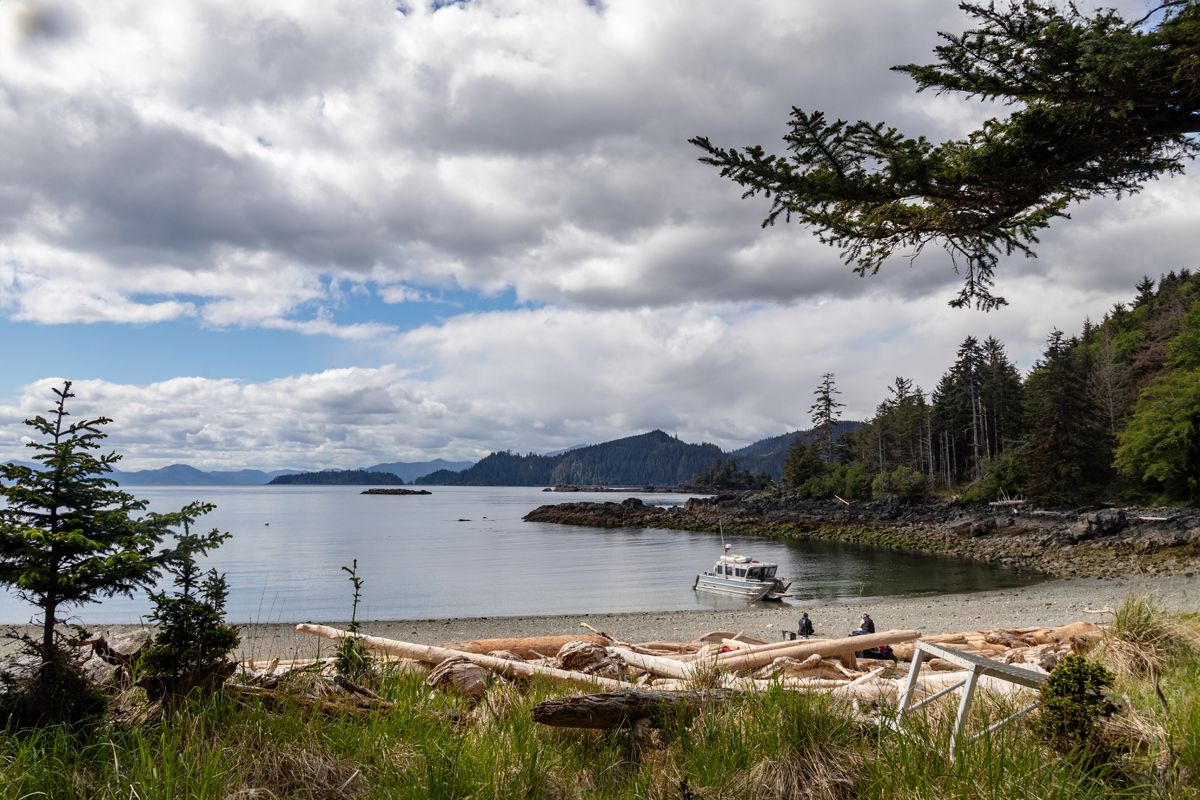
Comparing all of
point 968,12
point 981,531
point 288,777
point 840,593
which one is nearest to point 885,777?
point 288,777

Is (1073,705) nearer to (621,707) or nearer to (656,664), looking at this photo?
(621,707)

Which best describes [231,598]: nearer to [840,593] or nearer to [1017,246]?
[840,593]

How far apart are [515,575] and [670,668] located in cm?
3582

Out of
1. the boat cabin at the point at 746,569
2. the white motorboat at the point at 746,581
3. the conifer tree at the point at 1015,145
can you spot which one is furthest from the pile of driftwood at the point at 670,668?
the boat cabin at the point at 746,569

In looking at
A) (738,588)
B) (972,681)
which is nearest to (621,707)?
(972,681)

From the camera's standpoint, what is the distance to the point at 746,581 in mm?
31406

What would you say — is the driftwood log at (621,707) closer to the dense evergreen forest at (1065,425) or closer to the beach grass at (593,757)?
the beach grass at (593,757)

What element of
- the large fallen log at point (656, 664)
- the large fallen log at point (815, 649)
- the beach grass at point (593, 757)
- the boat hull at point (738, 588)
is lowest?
Answer: the boat hull at point (738, 588)

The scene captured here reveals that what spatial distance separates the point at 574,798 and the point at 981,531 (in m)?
56.4

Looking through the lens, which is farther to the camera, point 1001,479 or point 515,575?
point 1001,479

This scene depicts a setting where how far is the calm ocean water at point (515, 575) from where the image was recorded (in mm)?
28916

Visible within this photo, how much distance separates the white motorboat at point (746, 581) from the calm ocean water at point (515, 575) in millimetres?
847

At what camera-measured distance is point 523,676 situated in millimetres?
5496

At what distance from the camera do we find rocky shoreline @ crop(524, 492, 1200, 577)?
3456 cm
